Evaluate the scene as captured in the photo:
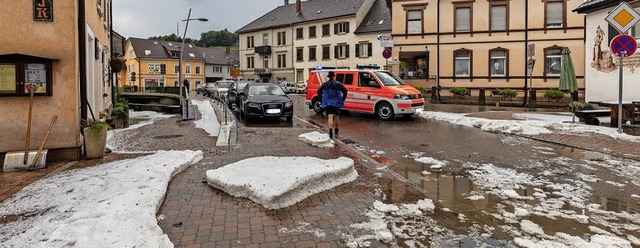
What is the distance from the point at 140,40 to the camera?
265 ft

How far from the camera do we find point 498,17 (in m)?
29.2

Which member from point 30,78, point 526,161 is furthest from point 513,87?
point 30,78

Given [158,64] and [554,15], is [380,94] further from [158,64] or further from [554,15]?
[158,64]

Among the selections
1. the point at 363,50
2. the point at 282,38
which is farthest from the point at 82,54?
the point at 282,38

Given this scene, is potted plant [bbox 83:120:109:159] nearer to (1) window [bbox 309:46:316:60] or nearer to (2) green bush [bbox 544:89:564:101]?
(2) green bush [bbox 544:89:564:101]

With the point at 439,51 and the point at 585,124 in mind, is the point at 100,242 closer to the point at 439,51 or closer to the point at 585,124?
the point at 585,124

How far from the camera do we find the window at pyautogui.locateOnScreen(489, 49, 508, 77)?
29.2 metres

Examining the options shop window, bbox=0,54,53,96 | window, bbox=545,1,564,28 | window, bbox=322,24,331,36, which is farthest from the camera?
window, bbox=322,24,331,36

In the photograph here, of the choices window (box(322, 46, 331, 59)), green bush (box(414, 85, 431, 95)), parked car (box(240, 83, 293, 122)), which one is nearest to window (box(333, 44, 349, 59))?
window (box(322, 46, 331, 59))

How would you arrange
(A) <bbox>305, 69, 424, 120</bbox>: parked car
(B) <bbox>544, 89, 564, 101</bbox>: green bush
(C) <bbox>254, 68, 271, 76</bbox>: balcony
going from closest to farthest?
1. (A) <bbox>305, 69, 424, 120</bbox>: parked car
2. (B) <bbox>544, 89, 564, 101</bbox>: green bush
3. (C) <bbox>254, 68, 271, 76</bbox>: balcony

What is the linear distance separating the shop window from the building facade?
697 inches

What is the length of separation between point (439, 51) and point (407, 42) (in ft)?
7.68

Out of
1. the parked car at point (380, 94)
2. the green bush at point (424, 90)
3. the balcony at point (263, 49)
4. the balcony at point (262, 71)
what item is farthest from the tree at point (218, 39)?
the parked car at point (380, 94)

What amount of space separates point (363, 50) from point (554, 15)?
75.8 feet
